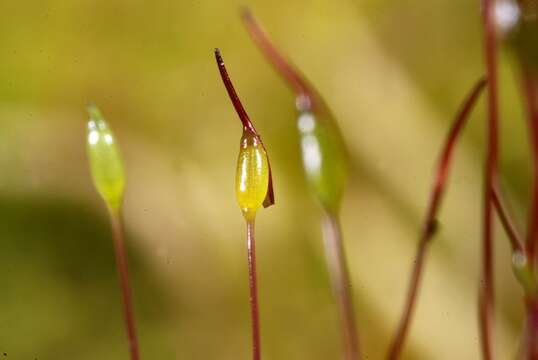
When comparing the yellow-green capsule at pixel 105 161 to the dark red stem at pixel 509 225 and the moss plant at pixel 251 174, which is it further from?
the dark red stem at pixel 509 225

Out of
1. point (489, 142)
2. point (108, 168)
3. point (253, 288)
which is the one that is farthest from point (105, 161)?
point (489, 142)

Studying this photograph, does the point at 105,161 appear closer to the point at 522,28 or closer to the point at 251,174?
the point at 251,174

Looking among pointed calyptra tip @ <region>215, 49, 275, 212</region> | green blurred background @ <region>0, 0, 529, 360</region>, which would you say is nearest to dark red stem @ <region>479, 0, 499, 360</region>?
pointed calyptra tip @ <region>215, 49, 275, 212</region>

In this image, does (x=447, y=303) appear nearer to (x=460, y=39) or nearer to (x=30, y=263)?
(x=460, y=39)

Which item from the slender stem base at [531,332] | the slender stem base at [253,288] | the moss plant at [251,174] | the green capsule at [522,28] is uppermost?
the green capsule at [522,28]

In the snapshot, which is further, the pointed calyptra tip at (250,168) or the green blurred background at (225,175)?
the green blurred background at (225,175)

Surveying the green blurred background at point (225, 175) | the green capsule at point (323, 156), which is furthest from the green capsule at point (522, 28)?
the green blurred background at point (225, 175)
